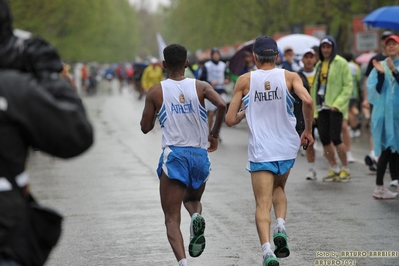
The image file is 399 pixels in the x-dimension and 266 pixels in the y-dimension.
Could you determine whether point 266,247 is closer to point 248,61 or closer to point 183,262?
point 183,262

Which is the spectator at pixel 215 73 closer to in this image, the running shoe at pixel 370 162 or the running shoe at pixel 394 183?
the running shoe at pixel 370 162

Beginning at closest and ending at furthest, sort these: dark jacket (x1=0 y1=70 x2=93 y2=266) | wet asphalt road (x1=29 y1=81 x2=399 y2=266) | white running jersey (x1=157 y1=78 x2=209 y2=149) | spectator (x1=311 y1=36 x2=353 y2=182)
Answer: dark jacket (x1=0 y1=70 x2=93 y2=266), white running jersey (x1=157 y1=78 x2=209 y2=149), wet asphalt road (x1=29 y1=81 x2=399 y2=266), spectator (x1=311 y1=36 x2=353 y2=182)

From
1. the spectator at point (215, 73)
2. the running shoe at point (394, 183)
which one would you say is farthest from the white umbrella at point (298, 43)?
the running shoe at point (394, 183)

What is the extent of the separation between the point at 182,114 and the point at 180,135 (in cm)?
16

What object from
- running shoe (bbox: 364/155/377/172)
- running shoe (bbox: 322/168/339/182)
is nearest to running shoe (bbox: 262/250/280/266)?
running shoe (bbox: 322/168/339/182)

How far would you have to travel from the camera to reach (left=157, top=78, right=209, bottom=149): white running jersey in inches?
284

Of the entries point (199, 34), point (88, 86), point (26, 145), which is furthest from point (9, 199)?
point (199, 34)

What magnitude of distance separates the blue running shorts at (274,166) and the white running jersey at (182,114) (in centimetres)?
48

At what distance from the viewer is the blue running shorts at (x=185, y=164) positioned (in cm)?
717

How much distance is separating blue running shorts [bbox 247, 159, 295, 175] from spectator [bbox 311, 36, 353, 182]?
5.39 metres

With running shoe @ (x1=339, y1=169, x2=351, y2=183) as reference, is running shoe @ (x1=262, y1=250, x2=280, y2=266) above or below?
above

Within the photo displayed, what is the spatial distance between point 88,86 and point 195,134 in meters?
56.6

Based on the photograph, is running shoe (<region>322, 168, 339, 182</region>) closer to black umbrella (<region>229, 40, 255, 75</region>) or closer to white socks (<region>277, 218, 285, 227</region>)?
black umbrella (<region>229, 40, 255, 75</region>)

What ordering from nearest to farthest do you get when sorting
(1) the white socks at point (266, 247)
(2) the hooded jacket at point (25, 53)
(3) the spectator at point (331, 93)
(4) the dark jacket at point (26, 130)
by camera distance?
(4) the dark jacket at point (26, 130) < (2) the hooded jacket at point (25, 53) < (1) the white socks at point (266, 247) < (3) the spectator at point (331, 93)
